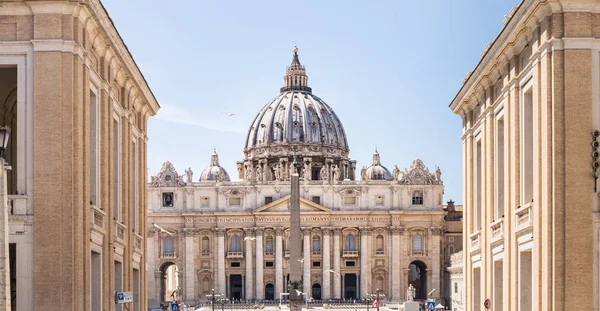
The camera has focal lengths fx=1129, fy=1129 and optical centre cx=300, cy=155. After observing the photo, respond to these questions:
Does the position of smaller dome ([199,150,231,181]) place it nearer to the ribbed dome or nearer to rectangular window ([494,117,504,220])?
the ribbed dome

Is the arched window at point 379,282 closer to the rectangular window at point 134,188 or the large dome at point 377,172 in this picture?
the large dome at point 377,172

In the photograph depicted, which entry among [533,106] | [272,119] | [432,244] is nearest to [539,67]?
[533,106]

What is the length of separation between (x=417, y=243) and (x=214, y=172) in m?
36.2

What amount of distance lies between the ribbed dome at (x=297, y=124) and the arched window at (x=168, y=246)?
37.0 meters

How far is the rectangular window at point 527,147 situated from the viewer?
33750 millimetres

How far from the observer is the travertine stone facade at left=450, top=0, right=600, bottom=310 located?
29953 mm

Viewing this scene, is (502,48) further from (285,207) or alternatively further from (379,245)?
(379,245)

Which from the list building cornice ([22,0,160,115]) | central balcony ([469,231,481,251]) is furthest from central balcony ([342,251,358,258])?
building cornice ([22,0,160,115])

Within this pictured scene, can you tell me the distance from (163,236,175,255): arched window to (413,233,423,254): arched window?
106 ft

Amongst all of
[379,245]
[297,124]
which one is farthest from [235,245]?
[297,124]

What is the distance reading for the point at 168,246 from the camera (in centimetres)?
15188

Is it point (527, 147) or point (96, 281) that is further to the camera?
point (96, 281)

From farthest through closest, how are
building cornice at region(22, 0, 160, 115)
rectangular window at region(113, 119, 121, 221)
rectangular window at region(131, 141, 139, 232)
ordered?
1. rectangular window at region(131, 141, 139, 232)
2. rectangular window at region(113, 119, 121, 221)
3. building cornice at region(22, 0, 160, 115)

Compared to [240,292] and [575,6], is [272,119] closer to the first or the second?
[240,292]
